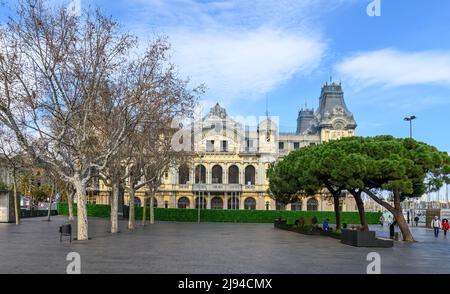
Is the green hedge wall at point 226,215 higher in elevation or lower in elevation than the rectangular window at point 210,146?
lower

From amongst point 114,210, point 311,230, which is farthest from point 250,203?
point 114,210

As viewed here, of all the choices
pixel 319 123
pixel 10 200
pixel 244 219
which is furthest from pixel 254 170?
pixel 10 200

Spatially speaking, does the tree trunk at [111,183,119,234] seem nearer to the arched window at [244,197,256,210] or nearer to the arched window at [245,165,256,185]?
the arched window at [244,197,256,210]

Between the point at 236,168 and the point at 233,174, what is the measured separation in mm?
1382

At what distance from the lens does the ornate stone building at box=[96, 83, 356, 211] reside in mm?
100000

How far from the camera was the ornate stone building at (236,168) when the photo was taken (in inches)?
3937

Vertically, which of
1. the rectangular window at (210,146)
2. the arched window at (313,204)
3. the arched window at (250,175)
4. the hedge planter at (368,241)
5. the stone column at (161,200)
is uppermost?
the rectangular window at (210,146)

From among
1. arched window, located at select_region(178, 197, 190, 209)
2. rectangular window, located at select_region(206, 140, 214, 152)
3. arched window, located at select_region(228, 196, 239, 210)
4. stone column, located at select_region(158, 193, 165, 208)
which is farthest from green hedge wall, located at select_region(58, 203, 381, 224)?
rectangular window, located at select_region(206, 140, 214, 152)

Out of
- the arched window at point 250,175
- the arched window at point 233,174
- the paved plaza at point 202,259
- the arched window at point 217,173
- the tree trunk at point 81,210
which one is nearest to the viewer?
the paved plaza at point 202,259

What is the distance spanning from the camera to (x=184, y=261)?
64.1 feet

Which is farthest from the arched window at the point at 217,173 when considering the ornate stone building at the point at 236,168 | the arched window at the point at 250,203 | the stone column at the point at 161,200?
the stone column at the point at 161,200

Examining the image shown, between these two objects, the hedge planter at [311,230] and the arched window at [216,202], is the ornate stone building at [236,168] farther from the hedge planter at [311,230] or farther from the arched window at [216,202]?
the hedge planter at [311,230]

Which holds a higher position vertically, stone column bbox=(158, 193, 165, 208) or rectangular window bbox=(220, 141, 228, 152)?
rectangular window bbox=(220, 141, 228, 152)

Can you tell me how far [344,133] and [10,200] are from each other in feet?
220
